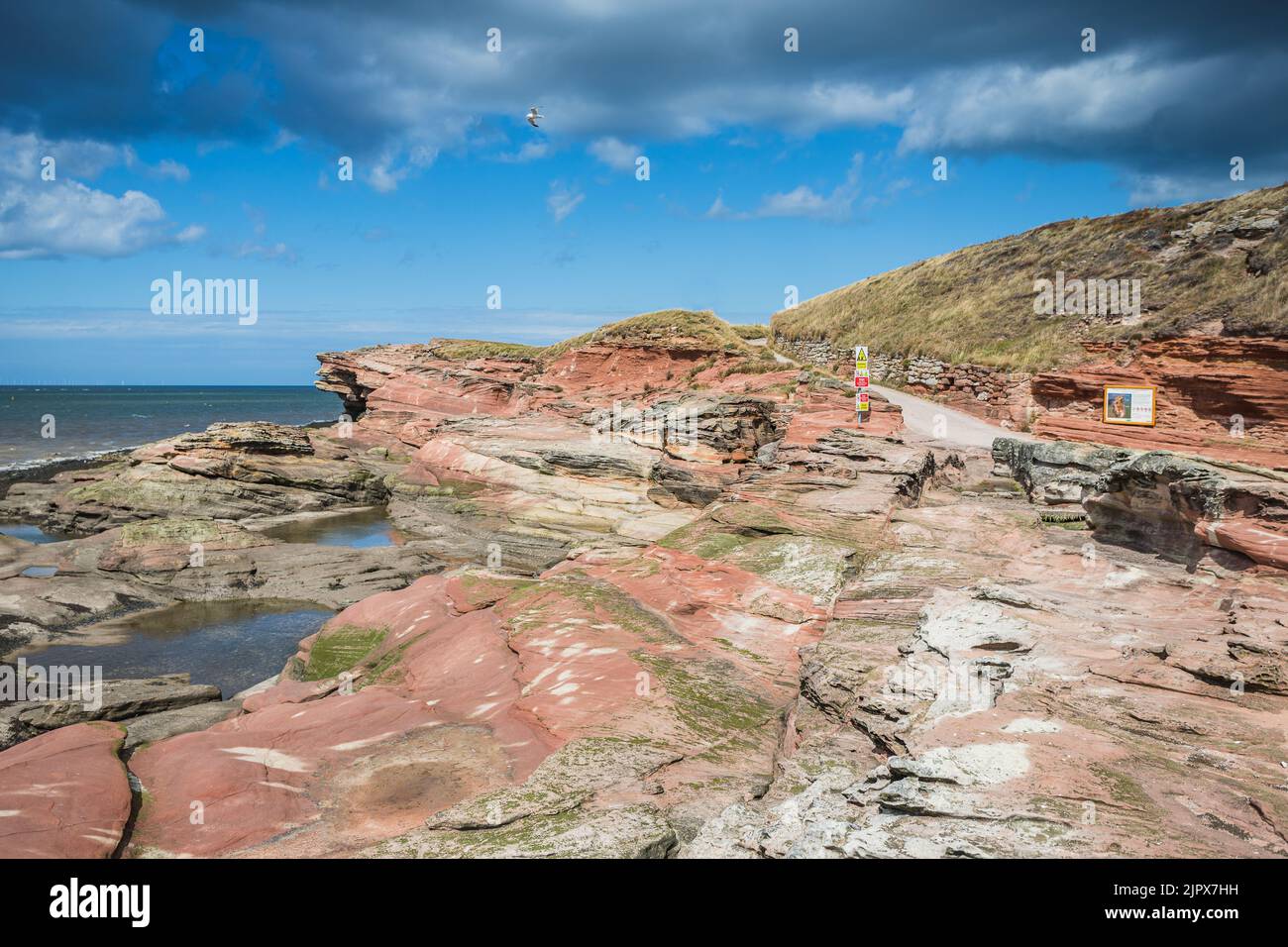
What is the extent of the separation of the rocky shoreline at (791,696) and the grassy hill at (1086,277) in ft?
42.5

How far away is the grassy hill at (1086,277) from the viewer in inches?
1102

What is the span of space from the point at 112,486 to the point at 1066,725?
40.7 meters

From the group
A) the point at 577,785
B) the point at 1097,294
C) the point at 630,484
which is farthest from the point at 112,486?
the point at 1097,294

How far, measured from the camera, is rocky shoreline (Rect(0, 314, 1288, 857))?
20.4 ft

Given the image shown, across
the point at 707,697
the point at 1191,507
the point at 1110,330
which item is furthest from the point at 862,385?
Answer: the point at 707,697

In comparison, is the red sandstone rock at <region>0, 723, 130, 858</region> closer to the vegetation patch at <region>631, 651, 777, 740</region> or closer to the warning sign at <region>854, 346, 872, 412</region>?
the vegetation patch at <region>631, 651, 777, 740</region>

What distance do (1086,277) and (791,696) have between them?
36334mm

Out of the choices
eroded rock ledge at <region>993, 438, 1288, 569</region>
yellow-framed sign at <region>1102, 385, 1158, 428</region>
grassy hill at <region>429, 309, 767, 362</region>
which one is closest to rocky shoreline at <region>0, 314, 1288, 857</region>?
eroded rock ledge at <region>993, 438, 1288, 569</region>

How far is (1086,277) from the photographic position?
3806 cm

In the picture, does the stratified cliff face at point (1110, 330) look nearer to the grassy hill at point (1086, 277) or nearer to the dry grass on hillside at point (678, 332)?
the grassy hill at point (1086, 277)

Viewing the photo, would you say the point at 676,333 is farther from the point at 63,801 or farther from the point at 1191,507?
the point at 63,801

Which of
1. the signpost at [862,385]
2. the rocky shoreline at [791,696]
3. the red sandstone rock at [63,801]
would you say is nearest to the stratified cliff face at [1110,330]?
the rocky shoreline at [791,696]

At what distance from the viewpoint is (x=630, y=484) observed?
3362cm

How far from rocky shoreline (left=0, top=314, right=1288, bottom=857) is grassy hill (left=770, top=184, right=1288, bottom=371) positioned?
1296 centimetres
